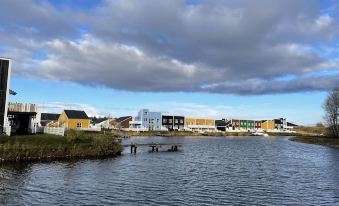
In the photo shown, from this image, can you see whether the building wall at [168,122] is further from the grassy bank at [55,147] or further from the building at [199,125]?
the grassy bank at [55,147]

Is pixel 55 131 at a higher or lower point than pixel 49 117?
lower

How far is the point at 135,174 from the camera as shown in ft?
123

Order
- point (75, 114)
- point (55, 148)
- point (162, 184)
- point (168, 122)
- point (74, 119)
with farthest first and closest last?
point (168, 122) → point (75, 114) → point (74, 119) → point (55, 148) → point (162, 184)

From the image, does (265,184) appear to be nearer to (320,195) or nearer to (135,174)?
(320,195)

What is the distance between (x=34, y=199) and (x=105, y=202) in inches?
179

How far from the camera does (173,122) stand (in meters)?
178

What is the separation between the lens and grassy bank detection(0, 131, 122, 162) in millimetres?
43000

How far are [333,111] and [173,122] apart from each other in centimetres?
7707

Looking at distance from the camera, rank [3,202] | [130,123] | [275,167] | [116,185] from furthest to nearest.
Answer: [130,123], [275,167], [116,185], [3,202]

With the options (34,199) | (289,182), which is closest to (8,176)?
(34,199)

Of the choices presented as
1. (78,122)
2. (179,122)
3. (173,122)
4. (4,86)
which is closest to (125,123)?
(173,122)

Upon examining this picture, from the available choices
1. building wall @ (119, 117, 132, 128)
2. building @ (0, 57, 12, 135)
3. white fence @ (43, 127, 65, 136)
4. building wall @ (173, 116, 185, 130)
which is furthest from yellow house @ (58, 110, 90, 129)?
building wall @ (173, 116, 185, 130)

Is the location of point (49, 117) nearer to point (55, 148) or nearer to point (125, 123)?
point (125, 123)

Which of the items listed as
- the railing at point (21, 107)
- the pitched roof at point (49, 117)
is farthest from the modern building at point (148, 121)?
the railing at point (21, 107)
